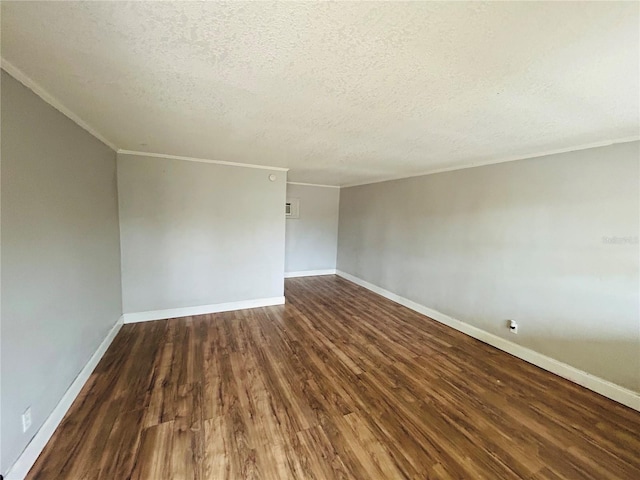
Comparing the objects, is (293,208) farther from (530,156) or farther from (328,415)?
(328,415)

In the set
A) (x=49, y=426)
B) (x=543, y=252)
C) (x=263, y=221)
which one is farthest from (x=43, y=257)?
(x=543, y=252)

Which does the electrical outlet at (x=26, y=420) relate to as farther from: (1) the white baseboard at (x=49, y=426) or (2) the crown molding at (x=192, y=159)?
(2) the crown molding at (x=192, y=159)

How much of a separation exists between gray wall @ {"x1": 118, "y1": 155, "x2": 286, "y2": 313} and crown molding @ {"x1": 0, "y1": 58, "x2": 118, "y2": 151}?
3.61ft

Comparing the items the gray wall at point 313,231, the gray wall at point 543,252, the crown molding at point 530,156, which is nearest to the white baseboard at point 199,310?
the gray wall at point 313,231

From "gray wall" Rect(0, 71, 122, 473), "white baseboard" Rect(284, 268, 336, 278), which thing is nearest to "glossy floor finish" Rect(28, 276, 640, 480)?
"gray wall" Rect(0, 71, 122, 473)

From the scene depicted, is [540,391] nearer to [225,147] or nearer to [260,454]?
[260,454]

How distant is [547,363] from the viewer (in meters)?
2.73

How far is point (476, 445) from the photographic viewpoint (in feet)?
5.93

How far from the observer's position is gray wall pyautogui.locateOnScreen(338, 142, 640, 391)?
227 centimetres

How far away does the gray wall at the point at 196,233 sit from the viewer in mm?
3488

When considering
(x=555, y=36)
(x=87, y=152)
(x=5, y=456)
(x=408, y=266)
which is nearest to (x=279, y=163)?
(x=87, y=152)

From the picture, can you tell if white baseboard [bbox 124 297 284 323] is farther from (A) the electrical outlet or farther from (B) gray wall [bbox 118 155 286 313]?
(A) the electrical outlet

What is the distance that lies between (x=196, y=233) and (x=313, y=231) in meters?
3.07

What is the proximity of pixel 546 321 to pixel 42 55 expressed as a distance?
169 inches
